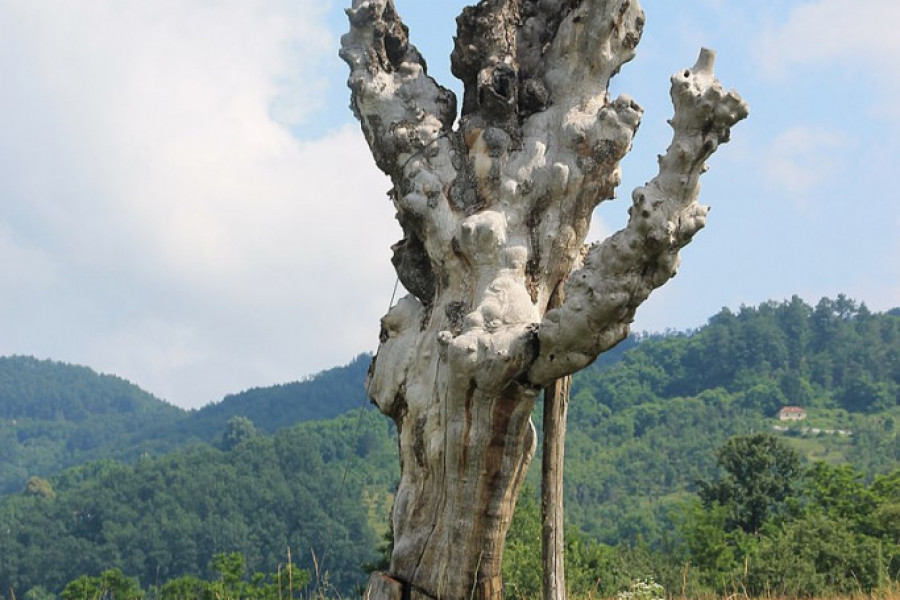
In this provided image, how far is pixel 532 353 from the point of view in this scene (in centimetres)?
607

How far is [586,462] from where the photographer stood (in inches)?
4294

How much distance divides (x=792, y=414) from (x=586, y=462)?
26.0 metres

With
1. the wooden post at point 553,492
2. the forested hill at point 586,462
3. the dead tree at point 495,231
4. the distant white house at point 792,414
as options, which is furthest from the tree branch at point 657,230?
the distant white house at point 792,414

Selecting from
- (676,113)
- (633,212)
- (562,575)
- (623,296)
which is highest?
(676,113)

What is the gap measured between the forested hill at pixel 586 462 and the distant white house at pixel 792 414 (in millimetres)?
1954

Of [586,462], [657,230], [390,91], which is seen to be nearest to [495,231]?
[657,230]

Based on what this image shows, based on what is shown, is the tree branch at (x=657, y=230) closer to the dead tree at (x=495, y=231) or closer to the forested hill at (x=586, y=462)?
the dead tree at (x=495, y=231)

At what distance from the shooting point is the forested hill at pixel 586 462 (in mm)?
99312

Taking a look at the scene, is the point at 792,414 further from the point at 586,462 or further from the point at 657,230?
the point at 657,230

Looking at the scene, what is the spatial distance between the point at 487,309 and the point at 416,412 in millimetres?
801

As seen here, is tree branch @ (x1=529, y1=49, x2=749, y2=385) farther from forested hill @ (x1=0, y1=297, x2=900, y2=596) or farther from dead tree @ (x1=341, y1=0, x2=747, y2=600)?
forested hill @ (x1=0, y1=297, x2=900, y2=596)

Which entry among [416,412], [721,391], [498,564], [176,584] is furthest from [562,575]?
[721,391]

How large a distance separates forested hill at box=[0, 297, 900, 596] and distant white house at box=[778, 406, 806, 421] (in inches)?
76.9

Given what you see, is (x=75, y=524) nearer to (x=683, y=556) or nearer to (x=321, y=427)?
(x=321, y=427)
